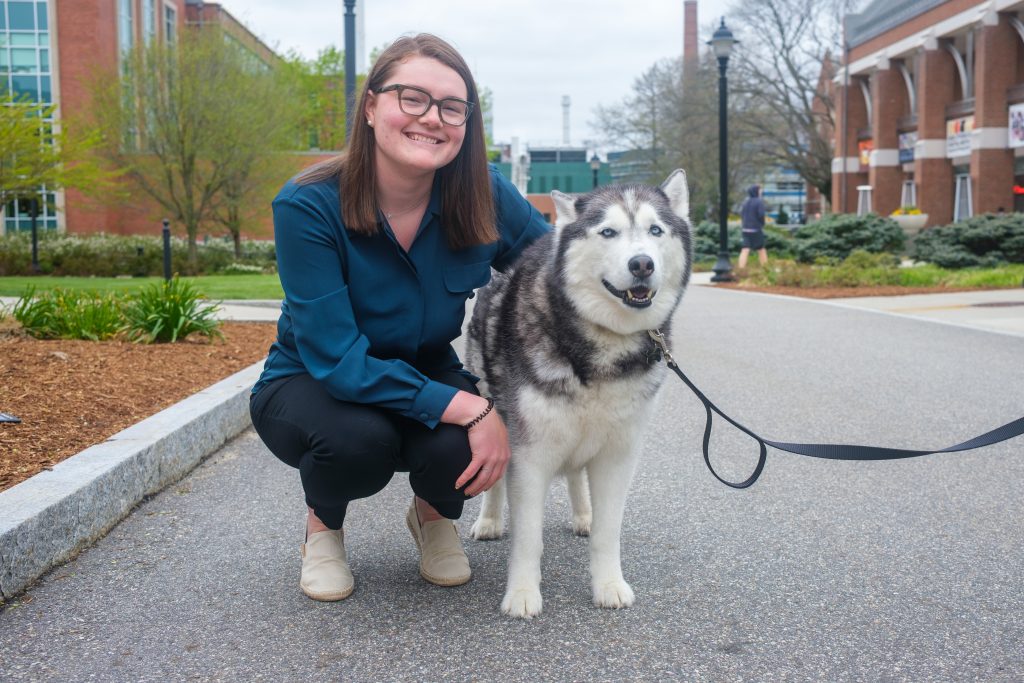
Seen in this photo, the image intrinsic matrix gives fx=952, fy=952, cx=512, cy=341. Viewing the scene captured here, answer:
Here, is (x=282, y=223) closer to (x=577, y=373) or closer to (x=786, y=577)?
(x=577, y=373)

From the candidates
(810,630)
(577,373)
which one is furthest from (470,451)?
(810,630)

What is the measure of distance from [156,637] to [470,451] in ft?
3.88

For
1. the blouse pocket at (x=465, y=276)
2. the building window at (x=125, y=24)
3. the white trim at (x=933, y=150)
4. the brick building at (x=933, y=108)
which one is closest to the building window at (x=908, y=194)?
the brick building at (x=933, y=108)

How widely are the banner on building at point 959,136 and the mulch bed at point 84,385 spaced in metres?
35.6

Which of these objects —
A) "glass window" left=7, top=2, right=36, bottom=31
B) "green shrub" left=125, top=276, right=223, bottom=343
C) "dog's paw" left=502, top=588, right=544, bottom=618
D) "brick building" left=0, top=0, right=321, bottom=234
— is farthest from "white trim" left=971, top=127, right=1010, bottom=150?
"glass window" left=7, top=2, right=36, bottom=31

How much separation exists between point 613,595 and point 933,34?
41992 mm

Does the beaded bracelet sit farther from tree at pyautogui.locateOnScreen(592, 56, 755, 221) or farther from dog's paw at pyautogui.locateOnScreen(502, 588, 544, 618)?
tree at pyautogui.locateOnScreen(592, 56, 755, 221)

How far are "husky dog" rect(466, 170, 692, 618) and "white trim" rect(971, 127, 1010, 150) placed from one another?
3632cm

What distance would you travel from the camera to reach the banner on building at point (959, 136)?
1469 inches

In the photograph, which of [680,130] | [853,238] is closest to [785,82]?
[680,130]

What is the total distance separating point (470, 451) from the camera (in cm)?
335

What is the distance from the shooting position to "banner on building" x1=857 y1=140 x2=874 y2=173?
46.8 m

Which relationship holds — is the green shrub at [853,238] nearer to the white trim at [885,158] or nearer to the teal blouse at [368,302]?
the white trim at [885,158]

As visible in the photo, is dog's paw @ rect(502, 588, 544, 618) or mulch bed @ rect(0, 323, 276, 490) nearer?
A: dog's paw @ rect(502, 588, 544, 618)
